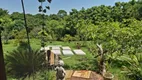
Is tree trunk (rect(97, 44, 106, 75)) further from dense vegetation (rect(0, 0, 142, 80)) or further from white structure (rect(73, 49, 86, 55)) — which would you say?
white structure (rect(73, 49, 86, 55))

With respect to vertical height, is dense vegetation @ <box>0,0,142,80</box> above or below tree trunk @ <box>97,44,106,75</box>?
above

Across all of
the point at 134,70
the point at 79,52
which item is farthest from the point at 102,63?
the point at 79,52

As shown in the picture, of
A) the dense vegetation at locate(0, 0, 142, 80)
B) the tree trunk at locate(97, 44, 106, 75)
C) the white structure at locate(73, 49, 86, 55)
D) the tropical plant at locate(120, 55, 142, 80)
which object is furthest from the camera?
the white structure at locate(73, 49, 86, 55)

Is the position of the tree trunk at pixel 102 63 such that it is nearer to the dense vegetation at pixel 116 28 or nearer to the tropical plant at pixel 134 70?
the dense vegetation at pixel 116 28

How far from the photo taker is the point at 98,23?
3754 mm

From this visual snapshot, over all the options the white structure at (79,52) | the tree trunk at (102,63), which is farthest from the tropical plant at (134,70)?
the white structure at (79,52)

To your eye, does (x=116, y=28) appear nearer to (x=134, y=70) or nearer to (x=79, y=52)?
(x=134, y=70)

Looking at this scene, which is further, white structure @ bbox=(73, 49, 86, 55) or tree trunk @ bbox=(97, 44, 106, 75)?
white structure @ bbox=(73, 49, 86, 55)

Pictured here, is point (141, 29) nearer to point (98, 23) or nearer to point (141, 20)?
point (141, 20)

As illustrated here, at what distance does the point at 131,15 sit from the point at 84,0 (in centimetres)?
134

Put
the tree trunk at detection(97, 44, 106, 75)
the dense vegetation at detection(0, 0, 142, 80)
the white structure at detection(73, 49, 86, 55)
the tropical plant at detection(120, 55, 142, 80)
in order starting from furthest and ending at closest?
the white structure at detection(73, 49, 86, 55) → the dense vegetation at detection(0, 0, 142, 80) → the tree trunk at detection(97, 44, 106, 75) → the tropical plant at detection(120, 55, 142, 80)

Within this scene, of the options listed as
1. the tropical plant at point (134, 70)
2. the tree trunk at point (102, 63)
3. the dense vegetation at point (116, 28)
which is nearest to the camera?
the tropical plant at point (134, 70)

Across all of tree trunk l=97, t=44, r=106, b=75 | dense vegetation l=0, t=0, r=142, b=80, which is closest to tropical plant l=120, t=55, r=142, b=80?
dense vegetation l=0, t=0, r=142, b=80

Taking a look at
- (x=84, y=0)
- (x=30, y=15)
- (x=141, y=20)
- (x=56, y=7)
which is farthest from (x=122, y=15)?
(x=30, y=15)
